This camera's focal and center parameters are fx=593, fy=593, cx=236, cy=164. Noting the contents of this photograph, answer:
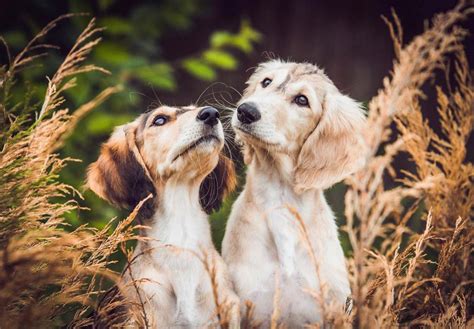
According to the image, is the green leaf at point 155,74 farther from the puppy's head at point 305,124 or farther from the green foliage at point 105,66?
the puppy's head at point 305,124

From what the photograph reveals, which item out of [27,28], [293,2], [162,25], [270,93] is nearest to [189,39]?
[293,2]

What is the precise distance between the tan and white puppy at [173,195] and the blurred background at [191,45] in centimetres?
22

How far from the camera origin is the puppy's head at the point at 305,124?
7.87 feet

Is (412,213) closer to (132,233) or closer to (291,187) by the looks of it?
(291,187)

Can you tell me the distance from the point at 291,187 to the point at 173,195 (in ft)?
1.63

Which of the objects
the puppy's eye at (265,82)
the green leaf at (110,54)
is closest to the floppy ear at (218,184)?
the puppy's eye at (265,82)

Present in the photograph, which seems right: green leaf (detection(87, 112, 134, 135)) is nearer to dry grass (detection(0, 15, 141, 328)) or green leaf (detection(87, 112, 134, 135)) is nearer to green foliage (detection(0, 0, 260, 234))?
green foliage (detection(0, 0, 260, 234))

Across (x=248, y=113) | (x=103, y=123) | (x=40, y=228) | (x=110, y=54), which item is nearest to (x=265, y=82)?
(x=248, y=113)

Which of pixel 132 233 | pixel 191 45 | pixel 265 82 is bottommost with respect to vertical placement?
pixel 132 233

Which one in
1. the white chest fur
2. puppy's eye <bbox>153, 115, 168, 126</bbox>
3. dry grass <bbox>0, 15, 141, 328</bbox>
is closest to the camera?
dry grass <bbox>0, 15, 141, 328</bbox>

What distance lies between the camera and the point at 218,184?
2.63m

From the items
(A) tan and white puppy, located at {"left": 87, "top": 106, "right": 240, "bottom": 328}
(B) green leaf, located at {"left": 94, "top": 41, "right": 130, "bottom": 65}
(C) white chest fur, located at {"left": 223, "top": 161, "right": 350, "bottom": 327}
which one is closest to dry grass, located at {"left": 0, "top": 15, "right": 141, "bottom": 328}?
(A) tan and white puppy, located at {"left": 87, "top": 106, "right": 240, "bottom": 328}

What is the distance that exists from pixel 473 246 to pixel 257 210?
47.0 inches

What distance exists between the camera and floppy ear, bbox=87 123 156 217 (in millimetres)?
2447
